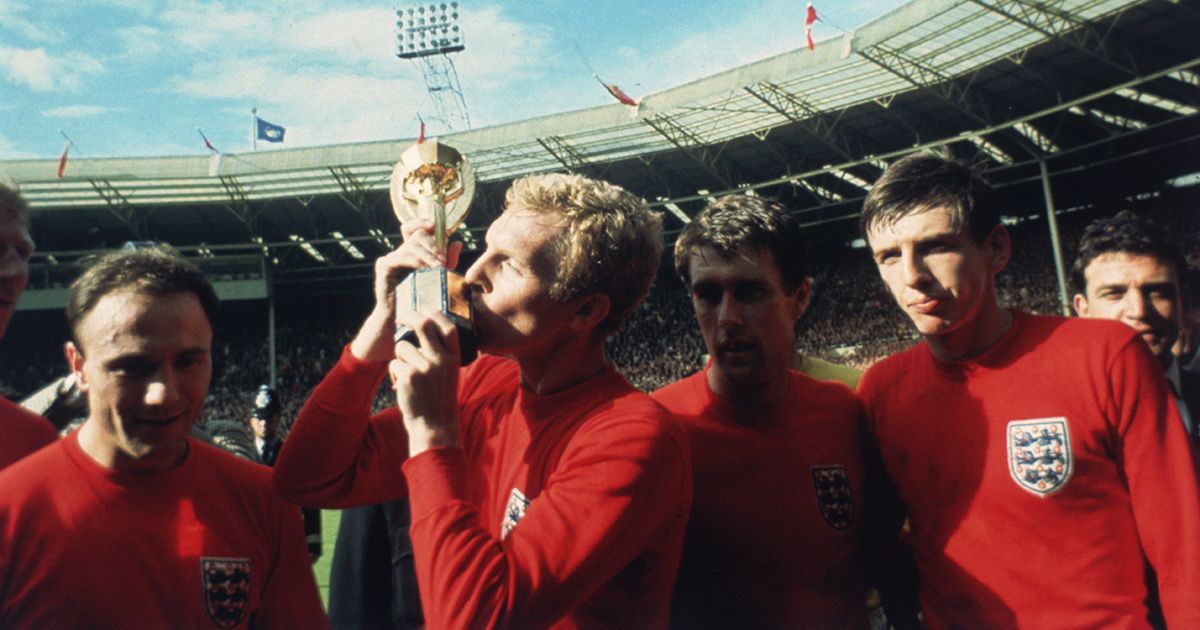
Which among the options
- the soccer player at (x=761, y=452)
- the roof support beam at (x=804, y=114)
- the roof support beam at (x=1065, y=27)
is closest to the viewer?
the soccer player at (x=761, y=452)

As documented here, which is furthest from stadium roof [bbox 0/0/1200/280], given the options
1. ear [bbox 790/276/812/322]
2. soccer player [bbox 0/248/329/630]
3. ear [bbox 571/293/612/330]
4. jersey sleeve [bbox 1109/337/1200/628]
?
soccer player [bbox 0/248/329/630]

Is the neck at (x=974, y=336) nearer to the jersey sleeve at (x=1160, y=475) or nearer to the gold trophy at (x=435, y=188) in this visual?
the jersey sleeve at (x=1160, y=475)

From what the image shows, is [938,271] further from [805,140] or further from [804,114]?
[805,140]

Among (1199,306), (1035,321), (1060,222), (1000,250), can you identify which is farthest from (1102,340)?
(1060,222)

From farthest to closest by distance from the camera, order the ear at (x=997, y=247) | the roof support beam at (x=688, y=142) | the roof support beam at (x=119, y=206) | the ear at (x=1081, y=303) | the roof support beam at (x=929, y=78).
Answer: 1. the roof support beam at (x=119, y=206)
2. the roof support beam at (x=688, y=142)
3. the roof support beam at (x=929, y=78)
4. the ear at (x=1081, y=303)
5. the ear at (x=997, y=247)

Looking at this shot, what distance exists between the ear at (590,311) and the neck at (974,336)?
0.94 m

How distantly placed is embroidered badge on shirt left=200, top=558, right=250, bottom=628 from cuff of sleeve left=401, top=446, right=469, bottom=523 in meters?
0.67

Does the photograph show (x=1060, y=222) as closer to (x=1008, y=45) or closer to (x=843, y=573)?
(x=1008, y=45)

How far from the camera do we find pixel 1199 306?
387 centimetres

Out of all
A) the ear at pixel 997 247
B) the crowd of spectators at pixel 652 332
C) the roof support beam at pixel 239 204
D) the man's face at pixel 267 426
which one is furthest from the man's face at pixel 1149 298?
the roof support beam at pixel 239 204

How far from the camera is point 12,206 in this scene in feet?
7.28

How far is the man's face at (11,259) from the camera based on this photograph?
2201mm

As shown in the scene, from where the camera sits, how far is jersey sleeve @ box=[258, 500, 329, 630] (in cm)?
202

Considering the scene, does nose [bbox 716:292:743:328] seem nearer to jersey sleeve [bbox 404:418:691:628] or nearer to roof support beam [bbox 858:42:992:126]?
jersey sleeve [bbox 404:418:691:628]
